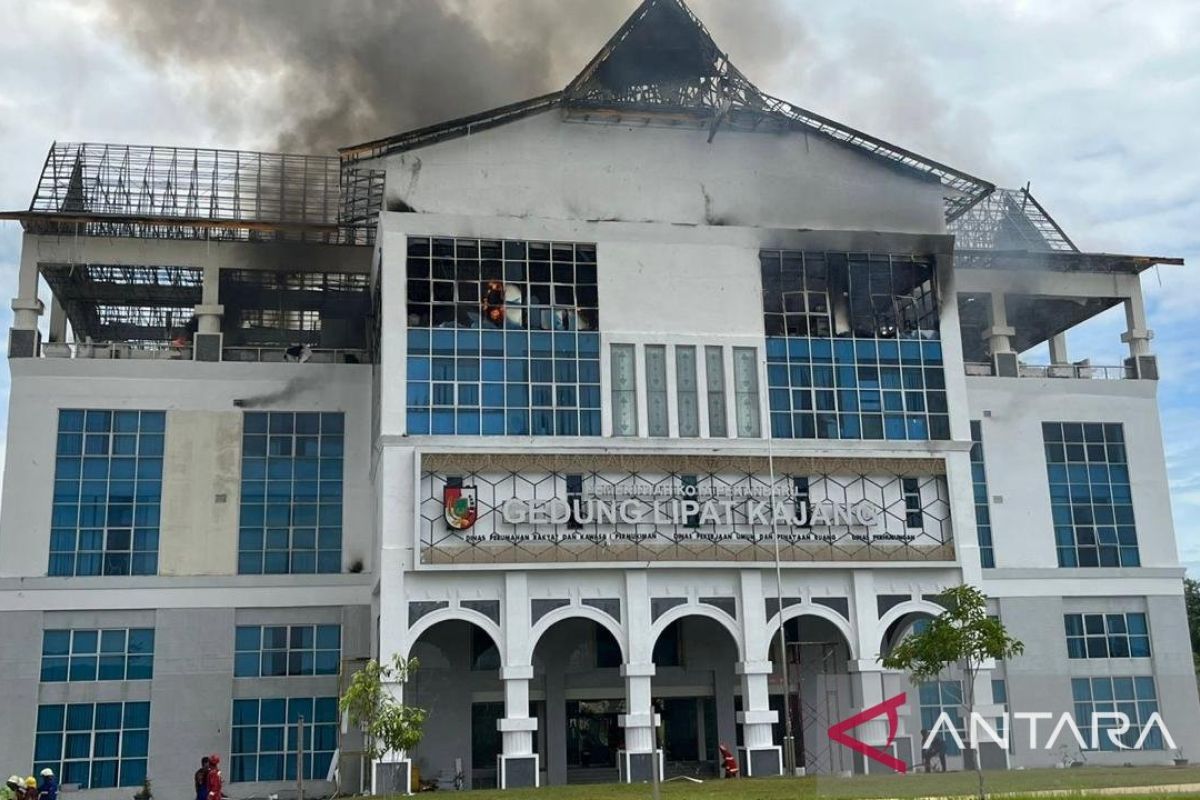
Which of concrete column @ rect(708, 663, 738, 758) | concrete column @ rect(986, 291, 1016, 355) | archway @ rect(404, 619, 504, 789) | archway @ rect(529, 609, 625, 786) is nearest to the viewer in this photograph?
archway @ rect(404, 619, 504, 789)

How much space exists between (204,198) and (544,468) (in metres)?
20.0

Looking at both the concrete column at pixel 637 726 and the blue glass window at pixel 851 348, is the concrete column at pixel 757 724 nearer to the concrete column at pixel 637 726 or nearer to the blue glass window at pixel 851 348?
the concrete column at pixel 637 726

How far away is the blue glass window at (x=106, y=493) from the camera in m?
44.7

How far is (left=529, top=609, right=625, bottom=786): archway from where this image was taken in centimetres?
4491

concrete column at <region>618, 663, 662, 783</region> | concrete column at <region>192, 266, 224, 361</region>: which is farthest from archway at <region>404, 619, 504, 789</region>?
concrete column at <region>192, 266, 224, 361</region>

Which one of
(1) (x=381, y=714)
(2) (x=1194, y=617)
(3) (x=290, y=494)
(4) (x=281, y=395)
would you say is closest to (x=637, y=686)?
(1) (x=381, y=714)

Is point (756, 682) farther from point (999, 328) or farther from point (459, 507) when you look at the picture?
point (999, 328)

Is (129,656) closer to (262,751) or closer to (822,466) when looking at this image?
(262,751)

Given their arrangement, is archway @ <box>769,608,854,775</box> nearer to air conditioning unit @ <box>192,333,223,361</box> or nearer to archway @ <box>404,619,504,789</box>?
archway @ <box>404,619,504,789</box>

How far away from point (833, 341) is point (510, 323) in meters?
11.3

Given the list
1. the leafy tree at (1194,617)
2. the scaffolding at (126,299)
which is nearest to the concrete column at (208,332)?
the scaffolding at (126,299)

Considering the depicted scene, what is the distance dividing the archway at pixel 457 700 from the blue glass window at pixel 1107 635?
23.3m

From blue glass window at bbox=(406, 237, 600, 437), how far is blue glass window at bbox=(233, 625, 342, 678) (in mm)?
10353

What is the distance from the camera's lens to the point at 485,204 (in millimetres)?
43344
